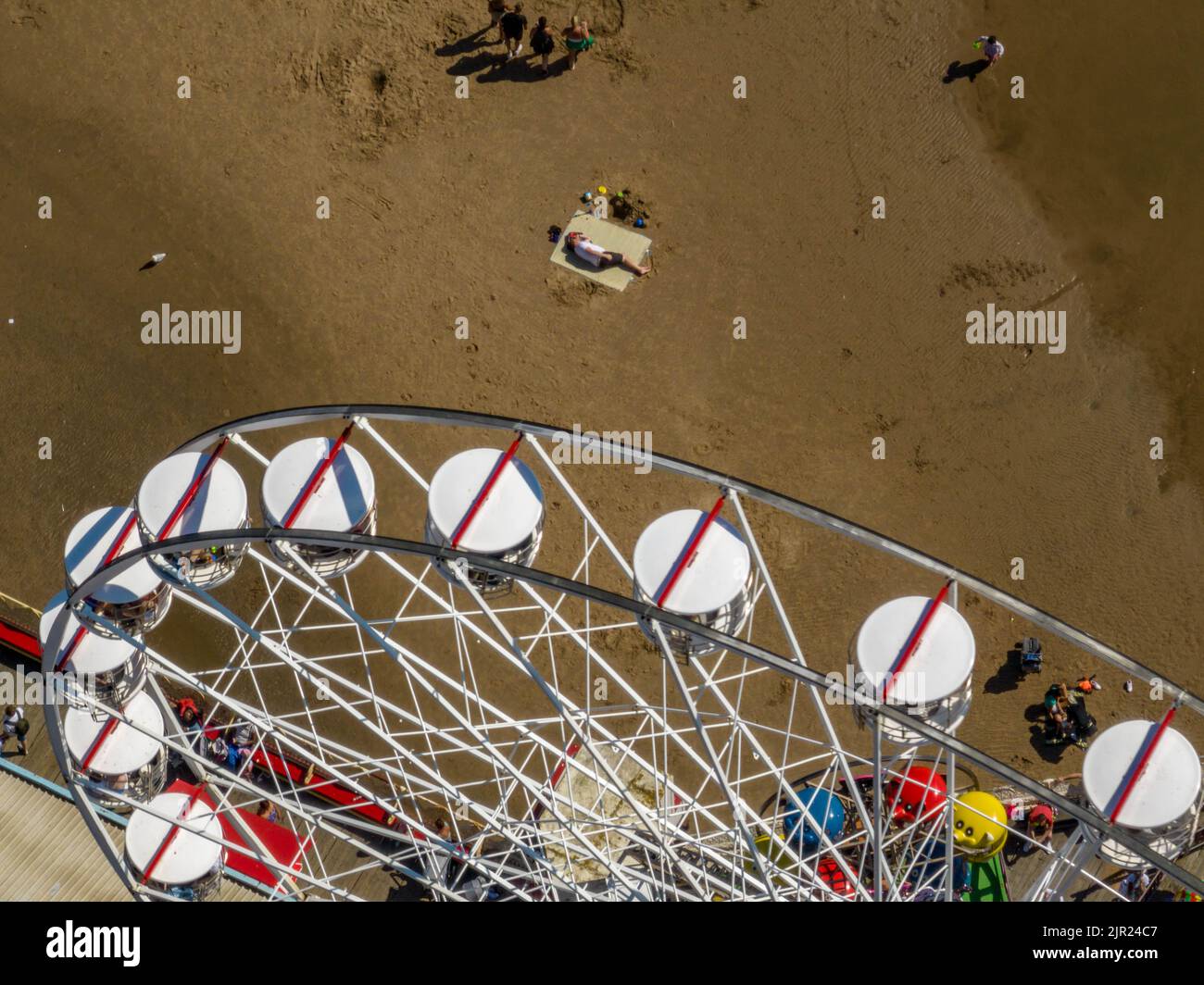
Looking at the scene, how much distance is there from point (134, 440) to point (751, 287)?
18.0m

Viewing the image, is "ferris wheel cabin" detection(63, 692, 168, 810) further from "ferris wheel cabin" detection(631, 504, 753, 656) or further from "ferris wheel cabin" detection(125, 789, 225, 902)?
"ferris wheel cabin" detection(631, 504, 753, 656)

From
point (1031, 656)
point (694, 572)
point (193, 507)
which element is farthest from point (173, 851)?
point (1031, 656)

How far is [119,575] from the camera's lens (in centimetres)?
2823

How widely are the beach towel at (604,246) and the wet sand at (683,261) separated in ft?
1.35

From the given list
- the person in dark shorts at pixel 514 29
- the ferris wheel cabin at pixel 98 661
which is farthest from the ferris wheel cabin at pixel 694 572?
the person in dark shorts at pixel 514 29

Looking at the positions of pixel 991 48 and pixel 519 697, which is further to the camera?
pixel 991 48

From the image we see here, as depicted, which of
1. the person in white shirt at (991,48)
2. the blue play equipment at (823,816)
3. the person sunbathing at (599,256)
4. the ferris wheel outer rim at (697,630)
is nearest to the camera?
the ferris wheel outer rim at (697,630)

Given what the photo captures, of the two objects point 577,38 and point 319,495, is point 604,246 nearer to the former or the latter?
point 577,38

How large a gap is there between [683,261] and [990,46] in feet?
35.1

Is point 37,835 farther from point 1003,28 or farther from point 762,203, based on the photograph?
point 1003,28

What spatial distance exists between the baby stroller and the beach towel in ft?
48.4

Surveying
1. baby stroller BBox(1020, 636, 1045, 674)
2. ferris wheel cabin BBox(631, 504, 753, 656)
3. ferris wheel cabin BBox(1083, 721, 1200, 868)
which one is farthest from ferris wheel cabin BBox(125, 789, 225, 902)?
baby stroller BBox(1020, 636, 1045, 674)

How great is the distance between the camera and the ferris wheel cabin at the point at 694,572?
24.6m

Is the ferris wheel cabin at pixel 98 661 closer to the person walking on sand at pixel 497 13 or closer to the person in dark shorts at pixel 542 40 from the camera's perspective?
the person in dark shorts at pixel 542 40
